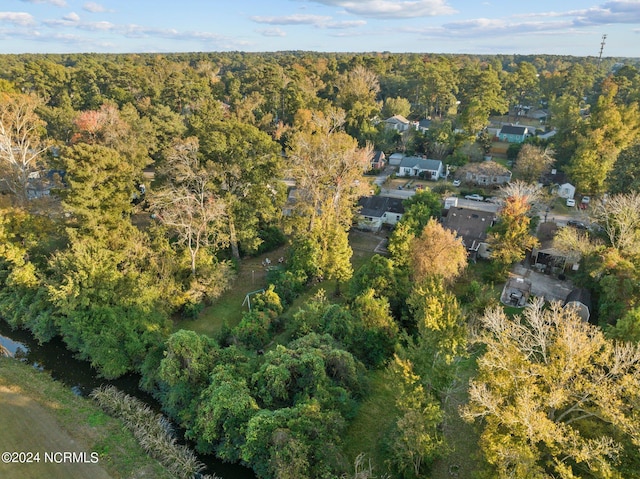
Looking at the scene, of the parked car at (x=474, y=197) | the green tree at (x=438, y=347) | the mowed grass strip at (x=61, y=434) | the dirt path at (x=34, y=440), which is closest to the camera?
the dirt path at (x=34, y=440)

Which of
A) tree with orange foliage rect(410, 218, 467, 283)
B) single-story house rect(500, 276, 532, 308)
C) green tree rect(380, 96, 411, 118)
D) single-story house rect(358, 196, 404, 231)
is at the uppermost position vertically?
green tree rect(380, 96, 411, 118)

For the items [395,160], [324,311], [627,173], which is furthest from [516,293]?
[395,160]

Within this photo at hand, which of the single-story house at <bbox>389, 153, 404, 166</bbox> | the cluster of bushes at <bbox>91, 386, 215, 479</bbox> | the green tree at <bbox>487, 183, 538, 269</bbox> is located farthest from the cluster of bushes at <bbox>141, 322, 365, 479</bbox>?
the single-story house at <bbox>389, 153, 404, 166</bbox>

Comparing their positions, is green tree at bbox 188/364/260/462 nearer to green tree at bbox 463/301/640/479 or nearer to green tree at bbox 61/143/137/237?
green tree at bbox 463/301/640/479

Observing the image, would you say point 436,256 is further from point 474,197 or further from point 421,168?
point 421,168

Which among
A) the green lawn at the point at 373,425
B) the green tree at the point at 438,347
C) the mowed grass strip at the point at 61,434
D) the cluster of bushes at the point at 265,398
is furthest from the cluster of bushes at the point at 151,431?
the green tree at the point at 438,347

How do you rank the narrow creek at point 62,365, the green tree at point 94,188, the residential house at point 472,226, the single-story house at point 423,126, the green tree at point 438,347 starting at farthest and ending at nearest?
the single-story house at point 423,126 → the residential house at point 472,226 → the green tree at point 94,188 → the narrow creek at point 62,365 → the green tree at point 438,347

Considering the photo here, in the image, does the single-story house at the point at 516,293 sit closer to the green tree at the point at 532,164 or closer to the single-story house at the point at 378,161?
the green tree at the point at 532,164

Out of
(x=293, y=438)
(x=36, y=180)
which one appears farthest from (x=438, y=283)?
(x=36, y=180)
